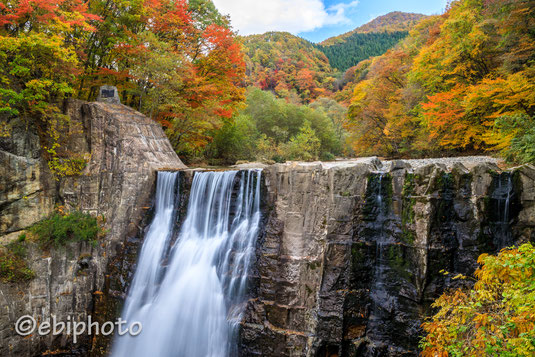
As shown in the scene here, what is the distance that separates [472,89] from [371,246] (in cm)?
682

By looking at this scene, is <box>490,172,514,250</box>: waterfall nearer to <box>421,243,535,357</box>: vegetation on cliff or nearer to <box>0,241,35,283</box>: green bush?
<box>421,243,535,357</box>: vegetation on cliff

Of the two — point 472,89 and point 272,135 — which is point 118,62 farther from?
point 472,89

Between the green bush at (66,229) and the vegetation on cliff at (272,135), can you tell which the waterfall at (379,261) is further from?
the vegetation on cliff at (272,135)

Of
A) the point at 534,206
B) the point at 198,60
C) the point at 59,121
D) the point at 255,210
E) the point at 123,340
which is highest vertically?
the point at 198,60

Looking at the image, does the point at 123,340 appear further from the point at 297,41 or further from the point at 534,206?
the point at 297,41

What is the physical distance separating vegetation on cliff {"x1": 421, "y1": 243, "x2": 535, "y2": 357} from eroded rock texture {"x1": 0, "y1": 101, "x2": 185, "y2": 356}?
10.0 m

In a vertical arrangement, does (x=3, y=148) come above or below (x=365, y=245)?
above

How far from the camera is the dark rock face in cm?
623

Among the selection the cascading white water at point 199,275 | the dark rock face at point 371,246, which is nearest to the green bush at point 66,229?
the cascading white water at point 199,275

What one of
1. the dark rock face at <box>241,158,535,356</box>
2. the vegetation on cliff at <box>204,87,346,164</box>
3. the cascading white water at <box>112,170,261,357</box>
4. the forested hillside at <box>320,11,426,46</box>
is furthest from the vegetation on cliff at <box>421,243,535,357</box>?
the forested hillside at <box>320,11,426,46</box>

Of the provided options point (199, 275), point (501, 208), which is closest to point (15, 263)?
point (199, 275)

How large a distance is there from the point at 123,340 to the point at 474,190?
10882 millimetres

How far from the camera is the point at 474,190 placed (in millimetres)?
6344

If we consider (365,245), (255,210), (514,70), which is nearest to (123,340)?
(255,210)
